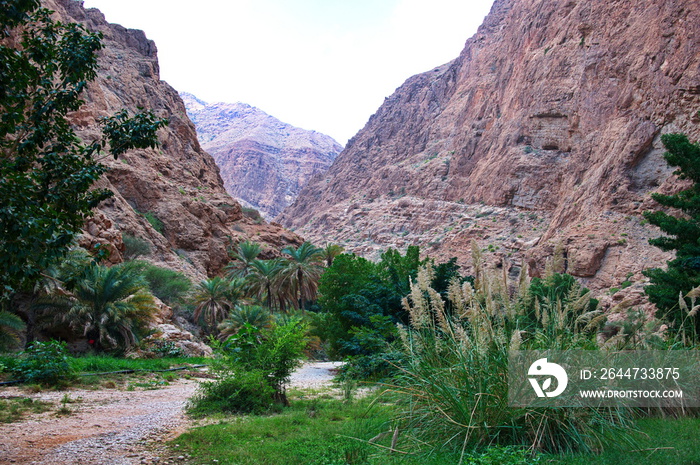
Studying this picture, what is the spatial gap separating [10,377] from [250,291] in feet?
78.0

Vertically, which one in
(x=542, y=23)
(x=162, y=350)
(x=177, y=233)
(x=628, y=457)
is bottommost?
(x=162, y=350)

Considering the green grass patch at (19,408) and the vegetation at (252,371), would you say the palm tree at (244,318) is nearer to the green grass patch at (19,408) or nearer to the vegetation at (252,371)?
the green grass patch at (19,408)

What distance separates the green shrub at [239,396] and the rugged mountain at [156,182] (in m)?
16.7

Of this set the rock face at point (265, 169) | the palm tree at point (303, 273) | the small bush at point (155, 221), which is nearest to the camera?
the palm tree at point (303, 273)

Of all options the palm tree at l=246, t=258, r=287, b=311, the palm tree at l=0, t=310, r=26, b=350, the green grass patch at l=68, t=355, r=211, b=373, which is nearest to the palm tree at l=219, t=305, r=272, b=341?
the palm tree at l=246, t=258, r=287, b=311

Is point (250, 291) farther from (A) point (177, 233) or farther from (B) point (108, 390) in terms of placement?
(B) point (108, 390)

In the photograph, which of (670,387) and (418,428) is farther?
(670,387)

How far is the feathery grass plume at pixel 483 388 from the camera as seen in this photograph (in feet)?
12.7

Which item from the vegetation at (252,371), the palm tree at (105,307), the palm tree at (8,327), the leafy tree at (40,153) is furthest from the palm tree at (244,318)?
the leafy tree at (40,153)

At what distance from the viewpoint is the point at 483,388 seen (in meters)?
3.85

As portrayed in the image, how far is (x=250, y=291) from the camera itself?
34.1 m

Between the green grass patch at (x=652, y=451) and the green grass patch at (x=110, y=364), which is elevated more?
the green grass patch at (x=652, y=451)

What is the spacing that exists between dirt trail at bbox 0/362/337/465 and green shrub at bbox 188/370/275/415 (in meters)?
0.45

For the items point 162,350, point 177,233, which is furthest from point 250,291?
point 162,350
